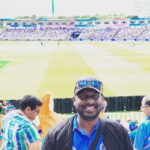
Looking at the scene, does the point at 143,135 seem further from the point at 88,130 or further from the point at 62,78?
the point at 62,78

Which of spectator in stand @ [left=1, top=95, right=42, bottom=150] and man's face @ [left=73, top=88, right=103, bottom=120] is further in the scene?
spectator in stand @ [left=1, top=95, right=42, bottom=150]

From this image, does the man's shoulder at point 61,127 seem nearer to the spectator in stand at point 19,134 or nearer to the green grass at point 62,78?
the spectator in stand at point 19,134

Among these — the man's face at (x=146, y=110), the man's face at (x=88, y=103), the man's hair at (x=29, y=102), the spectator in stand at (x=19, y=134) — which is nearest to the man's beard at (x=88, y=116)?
the man's face at (x=88, y=103)

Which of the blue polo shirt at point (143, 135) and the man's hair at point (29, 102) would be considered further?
the man's hair at point (29, 102)

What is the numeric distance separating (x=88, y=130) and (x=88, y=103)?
0.84ft

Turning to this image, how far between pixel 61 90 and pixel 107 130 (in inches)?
723

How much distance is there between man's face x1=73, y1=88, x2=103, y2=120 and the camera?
11.4 feet

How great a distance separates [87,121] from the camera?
3490 millimetres

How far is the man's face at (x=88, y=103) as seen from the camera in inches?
136

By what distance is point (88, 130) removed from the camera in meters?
3.50

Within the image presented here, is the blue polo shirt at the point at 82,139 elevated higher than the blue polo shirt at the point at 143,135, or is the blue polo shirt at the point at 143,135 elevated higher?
the blue polo shirt at the point at 82,139

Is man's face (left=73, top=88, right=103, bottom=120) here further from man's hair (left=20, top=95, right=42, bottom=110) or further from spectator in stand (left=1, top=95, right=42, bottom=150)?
man's hair (left=20, top=95, right=42, bottom=110)

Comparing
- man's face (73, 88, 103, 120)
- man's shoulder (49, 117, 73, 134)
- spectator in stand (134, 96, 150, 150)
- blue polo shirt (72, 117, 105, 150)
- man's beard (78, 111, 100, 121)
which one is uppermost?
man's face (73, 88, 103, 120)

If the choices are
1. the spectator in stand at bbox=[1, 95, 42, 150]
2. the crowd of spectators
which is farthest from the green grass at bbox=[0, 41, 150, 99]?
the crowd of spectators
